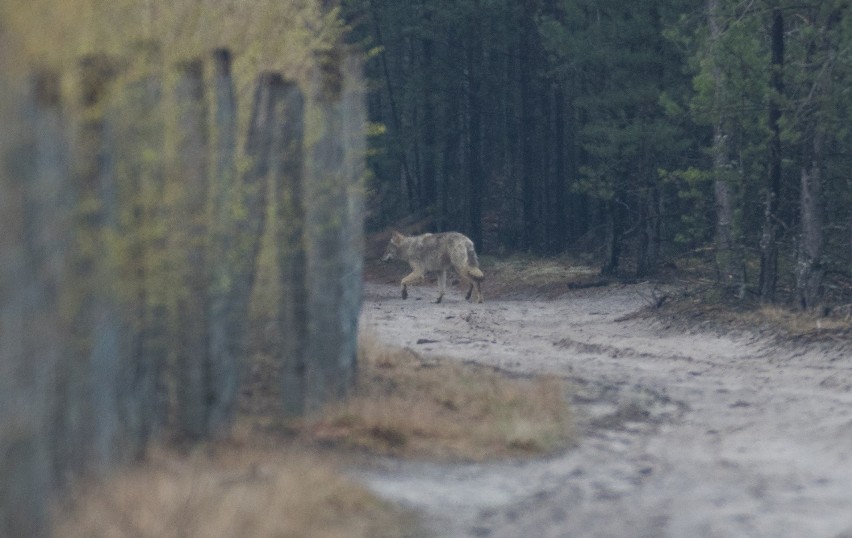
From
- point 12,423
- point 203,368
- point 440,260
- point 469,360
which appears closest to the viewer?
point 12,423

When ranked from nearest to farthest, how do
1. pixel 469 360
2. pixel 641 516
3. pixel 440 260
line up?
pixel 641 516, pixel 469 360, pixel 440 260

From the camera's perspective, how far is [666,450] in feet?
31.5

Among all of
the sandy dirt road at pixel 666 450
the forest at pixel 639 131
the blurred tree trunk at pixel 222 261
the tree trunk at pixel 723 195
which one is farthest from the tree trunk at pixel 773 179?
the blurred tree trunk at pixel 222 261

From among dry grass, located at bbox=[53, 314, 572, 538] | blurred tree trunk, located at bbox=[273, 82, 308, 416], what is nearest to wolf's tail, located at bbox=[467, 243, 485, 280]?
dry grass, located at bbox=[53, 314, 572, 538]

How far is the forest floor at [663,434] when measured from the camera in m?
7.31

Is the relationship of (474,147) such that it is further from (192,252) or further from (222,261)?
(192,252)

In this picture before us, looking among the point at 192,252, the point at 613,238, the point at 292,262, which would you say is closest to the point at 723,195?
the point at 613,238

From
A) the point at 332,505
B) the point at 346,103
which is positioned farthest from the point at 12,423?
the point at 346,103

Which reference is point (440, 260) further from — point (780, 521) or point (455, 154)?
point (455, 154)

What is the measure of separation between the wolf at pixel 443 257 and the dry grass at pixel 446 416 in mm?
12303

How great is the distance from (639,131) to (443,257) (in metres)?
5.24

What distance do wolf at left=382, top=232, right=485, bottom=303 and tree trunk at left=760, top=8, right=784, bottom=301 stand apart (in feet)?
23.8

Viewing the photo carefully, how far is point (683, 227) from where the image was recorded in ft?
101

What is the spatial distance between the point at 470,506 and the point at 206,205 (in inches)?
98.9
